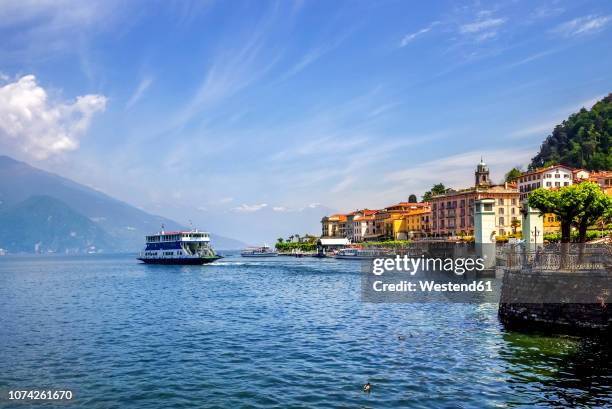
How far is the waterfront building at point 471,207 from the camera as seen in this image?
404 ft

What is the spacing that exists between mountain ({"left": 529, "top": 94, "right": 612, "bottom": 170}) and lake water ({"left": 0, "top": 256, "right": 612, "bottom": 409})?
145 m

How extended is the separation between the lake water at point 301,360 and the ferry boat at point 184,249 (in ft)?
262

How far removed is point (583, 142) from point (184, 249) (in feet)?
440

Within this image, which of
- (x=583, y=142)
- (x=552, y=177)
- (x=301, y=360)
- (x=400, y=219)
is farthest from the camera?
(x=400, y=219)

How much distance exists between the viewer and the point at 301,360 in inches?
887

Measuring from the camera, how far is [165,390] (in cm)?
1861

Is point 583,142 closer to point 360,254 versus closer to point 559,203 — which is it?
point 360,254

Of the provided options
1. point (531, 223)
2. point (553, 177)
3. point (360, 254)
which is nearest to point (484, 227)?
point (531, 223)

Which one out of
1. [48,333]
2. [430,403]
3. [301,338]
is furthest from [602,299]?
[48,333]

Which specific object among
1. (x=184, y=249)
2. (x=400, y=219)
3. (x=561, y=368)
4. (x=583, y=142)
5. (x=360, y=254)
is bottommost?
(x=561, y=368)

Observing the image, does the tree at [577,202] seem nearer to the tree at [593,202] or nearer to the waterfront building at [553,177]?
the tree at [593,202]

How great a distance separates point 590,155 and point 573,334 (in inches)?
6252

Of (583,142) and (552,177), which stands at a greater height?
(583,142)

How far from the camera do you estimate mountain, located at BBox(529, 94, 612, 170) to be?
16004cm
